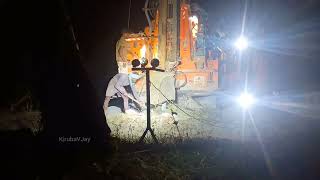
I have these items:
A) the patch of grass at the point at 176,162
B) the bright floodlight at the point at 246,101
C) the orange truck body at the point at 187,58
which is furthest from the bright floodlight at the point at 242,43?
the patch of grass at the point at 176,162

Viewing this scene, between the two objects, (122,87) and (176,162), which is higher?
(122,87)

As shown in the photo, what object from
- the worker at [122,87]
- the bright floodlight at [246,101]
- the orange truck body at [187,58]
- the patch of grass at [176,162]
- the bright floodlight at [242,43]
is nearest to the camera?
the patch of grass at [176,162]

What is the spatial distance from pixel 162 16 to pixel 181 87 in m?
3.40

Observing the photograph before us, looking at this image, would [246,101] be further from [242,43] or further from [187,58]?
[187,58]

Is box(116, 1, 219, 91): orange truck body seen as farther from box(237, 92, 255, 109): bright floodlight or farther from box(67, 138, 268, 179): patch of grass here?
box(67, 138, 268, 179): patch of grass

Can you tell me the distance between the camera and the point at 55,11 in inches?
267

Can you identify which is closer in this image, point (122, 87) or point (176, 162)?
point (176, 162)

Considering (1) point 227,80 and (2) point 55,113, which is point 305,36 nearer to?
(1) point 227,80

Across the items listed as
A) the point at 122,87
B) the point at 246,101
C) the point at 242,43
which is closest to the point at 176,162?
the point at 242,43

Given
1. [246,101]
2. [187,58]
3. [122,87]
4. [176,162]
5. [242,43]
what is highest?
[187,58]

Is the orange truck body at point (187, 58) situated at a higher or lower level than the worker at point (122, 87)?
higher

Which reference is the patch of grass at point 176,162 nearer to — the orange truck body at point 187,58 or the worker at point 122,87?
the worker at point 122,87

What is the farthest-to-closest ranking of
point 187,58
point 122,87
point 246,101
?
point 187,58 → point 246,101 → point 122,87

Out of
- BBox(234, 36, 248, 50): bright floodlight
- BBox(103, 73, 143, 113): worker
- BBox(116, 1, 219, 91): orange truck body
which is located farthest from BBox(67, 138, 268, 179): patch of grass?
BBox(116, 1, 219, 91): orange truck body
